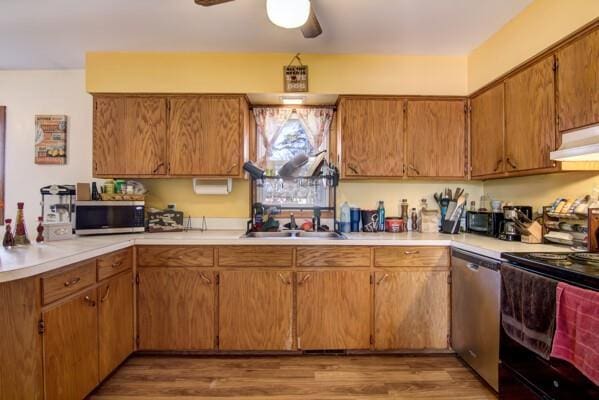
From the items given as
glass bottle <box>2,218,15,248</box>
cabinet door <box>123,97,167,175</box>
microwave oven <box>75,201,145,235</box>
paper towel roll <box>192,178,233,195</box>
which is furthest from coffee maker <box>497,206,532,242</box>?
glass bottle <box>2,218,15,248</box>

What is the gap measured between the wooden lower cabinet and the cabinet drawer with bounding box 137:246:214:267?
2.88 ft

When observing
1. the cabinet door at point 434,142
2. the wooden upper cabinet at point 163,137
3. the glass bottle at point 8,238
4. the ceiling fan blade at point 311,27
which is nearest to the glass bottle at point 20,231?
the glass bottle at point 8,238

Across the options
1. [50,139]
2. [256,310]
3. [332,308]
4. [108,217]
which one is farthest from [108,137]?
[332,308]

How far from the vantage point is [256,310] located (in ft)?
7.51

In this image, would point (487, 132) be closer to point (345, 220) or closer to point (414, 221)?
point (414, 221)

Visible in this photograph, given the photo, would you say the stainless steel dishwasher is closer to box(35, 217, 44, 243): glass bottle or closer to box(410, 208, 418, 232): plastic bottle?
box(410, 208, 418, 232): plastic bottle

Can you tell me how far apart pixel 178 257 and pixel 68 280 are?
0.74 meters

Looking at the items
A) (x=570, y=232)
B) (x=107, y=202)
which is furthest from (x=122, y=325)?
(x=570, y=232)

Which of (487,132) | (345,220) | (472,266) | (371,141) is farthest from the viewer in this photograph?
(345,220)

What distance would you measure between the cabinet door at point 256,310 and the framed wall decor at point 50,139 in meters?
2.10

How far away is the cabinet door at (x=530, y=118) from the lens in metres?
1.83

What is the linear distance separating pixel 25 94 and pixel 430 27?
363 cm

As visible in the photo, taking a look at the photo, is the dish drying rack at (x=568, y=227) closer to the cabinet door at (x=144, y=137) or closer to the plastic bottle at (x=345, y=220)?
the plastic bottle at (x=345, y=220)

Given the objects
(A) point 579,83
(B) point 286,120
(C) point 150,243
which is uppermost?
(B) point 286,120
